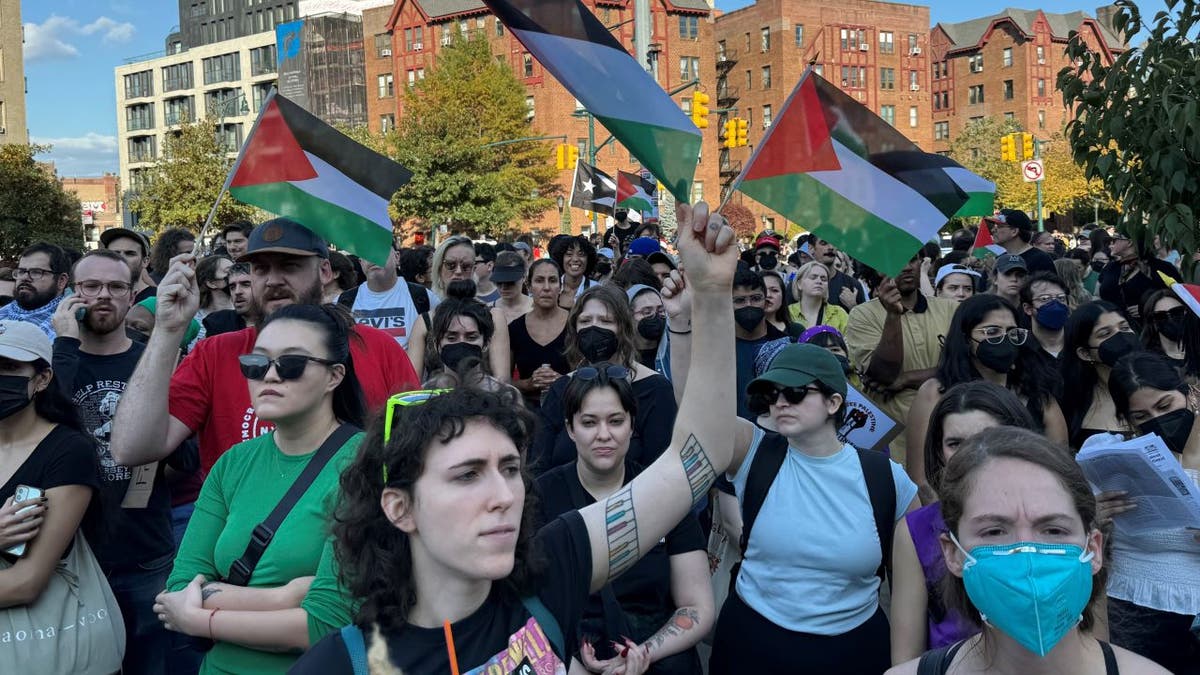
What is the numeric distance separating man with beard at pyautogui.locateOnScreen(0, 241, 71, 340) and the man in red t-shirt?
329 cm

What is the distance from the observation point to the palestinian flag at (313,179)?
5.58 m

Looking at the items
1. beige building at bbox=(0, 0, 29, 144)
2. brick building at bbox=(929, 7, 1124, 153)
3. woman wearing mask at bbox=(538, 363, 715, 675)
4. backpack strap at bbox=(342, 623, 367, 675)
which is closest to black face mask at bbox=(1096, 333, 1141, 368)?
woman wearing mask at bbox=(538, 363, 715, 675)

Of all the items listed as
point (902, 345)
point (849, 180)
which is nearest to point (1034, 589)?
point (849, 180)

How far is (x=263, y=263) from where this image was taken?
4789 millimetres

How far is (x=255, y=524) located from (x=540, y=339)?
467cm

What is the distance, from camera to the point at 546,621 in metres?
2.56

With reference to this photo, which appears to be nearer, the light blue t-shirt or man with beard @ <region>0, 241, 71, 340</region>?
the light blue t-shirt

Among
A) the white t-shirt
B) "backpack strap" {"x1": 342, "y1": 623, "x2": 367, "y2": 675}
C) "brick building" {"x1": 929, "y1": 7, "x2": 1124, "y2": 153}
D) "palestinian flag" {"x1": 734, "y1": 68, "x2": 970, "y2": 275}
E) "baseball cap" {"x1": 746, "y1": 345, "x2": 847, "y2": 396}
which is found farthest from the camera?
"brick building" {"x1": 929, "y1": 7, "x2": 1124, "y2": 153}

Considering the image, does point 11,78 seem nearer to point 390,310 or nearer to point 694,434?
point 390,310

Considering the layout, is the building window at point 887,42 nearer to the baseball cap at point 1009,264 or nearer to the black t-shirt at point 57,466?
the baseball cap at point 1009,264

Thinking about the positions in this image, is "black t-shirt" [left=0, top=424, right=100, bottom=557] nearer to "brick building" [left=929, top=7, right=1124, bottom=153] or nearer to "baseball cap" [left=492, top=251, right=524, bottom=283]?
"baseball cap" [left=492, top=251, right=524, bottom=283]

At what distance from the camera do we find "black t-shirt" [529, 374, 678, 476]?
533cm

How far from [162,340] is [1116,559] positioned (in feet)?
11.3

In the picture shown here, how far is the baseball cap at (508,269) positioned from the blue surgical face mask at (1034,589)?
20.3ft
